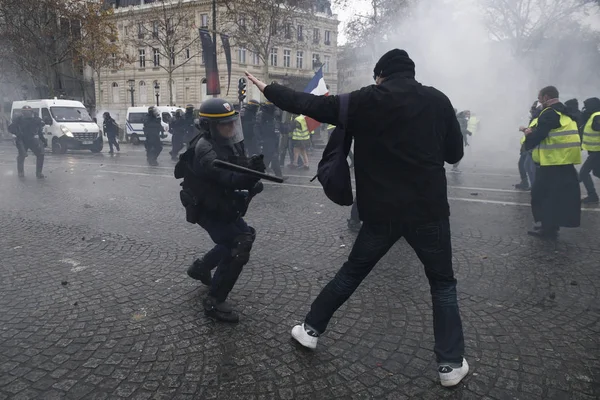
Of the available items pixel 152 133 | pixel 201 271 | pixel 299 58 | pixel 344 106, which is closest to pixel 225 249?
pixel 201 271

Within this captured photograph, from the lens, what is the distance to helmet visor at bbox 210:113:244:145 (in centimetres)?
329

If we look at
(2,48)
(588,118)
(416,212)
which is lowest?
(416,212)

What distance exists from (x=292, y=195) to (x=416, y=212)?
6.10 metres

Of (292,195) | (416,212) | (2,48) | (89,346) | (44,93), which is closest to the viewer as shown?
(416,212)

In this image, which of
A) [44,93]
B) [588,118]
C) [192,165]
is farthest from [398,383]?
[44,93]

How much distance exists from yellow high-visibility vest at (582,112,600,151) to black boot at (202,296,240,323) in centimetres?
703

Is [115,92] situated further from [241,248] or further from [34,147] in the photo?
[241,248]

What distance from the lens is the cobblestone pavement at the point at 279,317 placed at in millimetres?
2619

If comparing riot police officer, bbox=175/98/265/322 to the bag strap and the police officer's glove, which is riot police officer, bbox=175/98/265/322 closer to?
the police officer's glove

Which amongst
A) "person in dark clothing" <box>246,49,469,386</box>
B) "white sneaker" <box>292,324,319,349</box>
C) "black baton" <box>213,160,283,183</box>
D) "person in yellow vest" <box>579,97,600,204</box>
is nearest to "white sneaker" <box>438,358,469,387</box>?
"person in dark clothing" <box>246,49,469,386</box>

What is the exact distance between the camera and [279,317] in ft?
11.3

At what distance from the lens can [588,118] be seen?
777cm

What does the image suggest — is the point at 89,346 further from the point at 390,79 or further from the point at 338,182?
the point at 390,79

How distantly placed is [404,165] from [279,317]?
5.31ft
